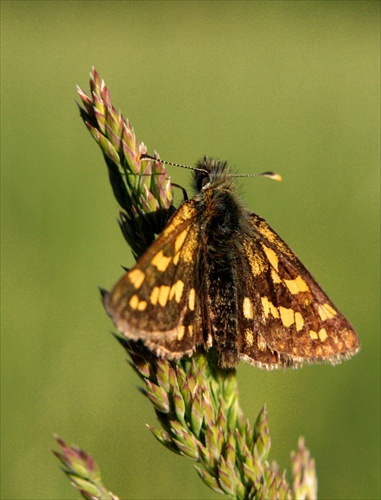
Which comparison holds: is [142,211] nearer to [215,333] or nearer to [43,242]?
[215,333]

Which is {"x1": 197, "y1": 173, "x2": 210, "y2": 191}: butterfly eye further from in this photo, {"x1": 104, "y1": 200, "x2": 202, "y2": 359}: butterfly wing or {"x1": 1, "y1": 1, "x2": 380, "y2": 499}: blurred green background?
{"x1": 1, "y1": 1, "x2": 380, "y2": 499}: blurred green background

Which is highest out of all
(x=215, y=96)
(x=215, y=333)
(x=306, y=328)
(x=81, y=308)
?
(x=215, y=96)

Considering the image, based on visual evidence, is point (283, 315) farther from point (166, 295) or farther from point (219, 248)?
point (166, 295)

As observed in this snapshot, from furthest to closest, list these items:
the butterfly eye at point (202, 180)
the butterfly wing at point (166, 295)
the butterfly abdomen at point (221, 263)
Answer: the butterfly eye at point (202, 180) < the butterfly abdomen at point (221, 263) < the butterfly wing at point (166, 295)

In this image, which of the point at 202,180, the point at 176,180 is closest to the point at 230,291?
the point at 202,180

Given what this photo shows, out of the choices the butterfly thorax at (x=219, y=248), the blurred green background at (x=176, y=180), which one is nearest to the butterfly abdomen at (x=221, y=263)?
the butterfly thorax at (x=219, y=248)

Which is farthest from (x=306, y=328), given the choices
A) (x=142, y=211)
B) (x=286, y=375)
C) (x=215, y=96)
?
(x=215, y=96)

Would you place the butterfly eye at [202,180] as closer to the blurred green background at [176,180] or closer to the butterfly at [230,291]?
the butterfly at [230,291]
